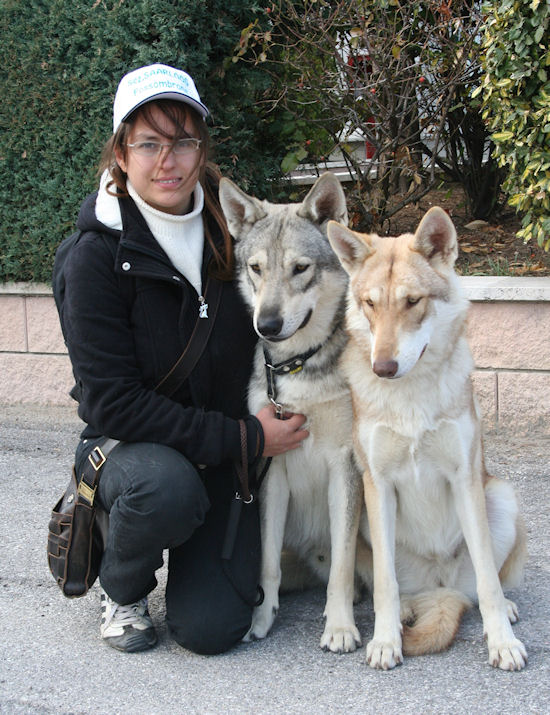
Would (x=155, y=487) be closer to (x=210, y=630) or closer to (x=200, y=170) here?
(x=210, y=630)

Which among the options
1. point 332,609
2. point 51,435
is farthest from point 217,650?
Result: point 51,435

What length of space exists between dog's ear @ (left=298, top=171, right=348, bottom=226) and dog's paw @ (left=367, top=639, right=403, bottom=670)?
66.2 inches

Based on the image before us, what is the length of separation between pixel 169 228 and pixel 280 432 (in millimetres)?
922

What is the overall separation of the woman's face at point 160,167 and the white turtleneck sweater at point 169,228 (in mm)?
51

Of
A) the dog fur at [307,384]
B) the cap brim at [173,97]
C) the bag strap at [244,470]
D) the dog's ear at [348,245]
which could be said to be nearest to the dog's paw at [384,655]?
the dog fur at [307,384]

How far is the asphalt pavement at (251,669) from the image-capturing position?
2.64 m

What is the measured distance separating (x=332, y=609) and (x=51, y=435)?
325 cm

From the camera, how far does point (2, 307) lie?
6.20 metres

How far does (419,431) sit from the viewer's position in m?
2.90

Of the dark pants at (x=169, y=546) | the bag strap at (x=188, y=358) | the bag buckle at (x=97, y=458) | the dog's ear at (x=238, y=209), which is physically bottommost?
the dark pants at (x=169, y=546)

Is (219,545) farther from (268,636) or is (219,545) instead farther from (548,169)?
(548,169)

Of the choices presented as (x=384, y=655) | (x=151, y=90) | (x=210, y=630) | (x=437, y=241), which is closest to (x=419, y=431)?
(x=437, y=241)

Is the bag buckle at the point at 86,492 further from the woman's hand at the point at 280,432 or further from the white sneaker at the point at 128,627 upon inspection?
the woman's hand at the point at 280,432

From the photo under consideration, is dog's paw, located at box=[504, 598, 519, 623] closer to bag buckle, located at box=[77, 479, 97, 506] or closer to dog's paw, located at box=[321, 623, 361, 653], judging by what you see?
dog's paw, located at box=[321, 623, 361, 653]
